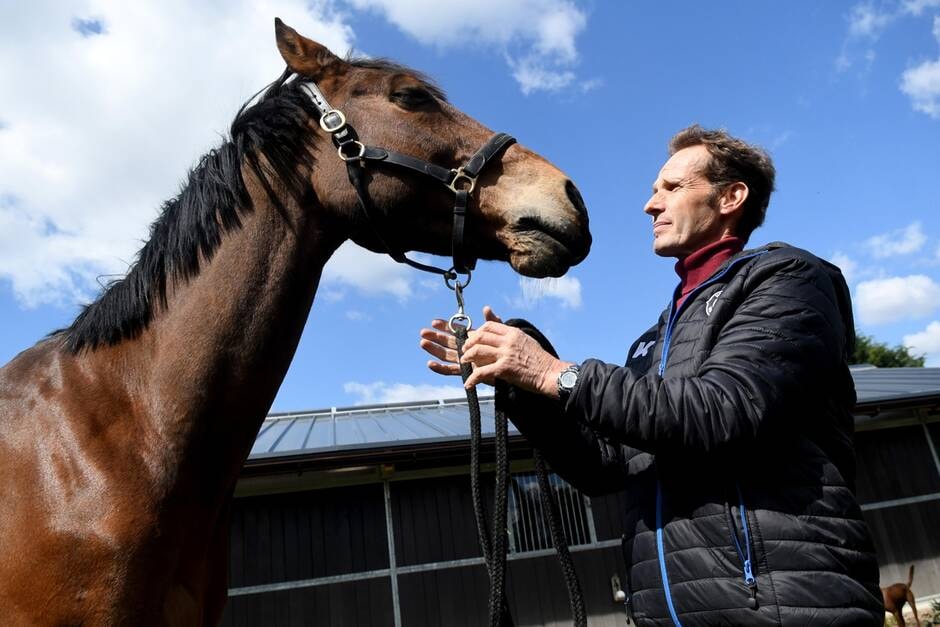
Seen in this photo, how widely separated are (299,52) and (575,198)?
1.13m

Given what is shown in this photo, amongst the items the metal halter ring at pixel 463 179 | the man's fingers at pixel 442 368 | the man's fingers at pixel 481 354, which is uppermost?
the metal halter ring at pixel 463 179

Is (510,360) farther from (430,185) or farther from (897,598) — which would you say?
(897,598)

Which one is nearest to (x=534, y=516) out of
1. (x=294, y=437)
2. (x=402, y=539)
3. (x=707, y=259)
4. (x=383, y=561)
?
(x=402, y=539)

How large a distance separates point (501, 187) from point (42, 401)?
1.54 meters

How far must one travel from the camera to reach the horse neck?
1691mm

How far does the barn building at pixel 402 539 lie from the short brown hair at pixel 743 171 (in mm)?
6595

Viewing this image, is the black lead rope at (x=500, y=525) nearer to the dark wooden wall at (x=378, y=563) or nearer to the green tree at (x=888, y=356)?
the dark wooden wall at (x=378, y=563)

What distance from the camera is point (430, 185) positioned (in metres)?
1.98

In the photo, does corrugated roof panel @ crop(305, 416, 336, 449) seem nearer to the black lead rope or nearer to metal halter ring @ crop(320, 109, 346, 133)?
metal halter ring @ crop(320, 109, 346, 133)

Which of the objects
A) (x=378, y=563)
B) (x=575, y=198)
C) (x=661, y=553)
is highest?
(x=575, y=198)

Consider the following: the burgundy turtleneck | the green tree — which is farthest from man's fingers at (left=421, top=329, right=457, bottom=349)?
the green tree

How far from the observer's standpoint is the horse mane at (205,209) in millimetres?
1865

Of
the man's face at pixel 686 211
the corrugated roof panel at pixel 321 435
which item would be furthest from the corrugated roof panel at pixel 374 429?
the man's face at pixel 686 211

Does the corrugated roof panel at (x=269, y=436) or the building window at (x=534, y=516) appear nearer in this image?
the corrugated roof panel at (x=269, y=436)
